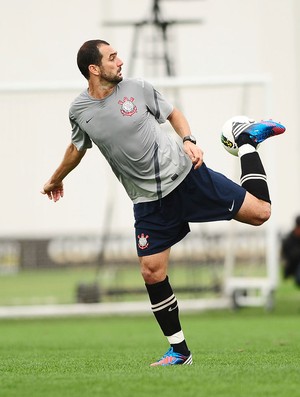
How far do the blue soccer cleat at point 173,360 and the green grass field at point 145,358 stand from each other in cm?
Answer: 7

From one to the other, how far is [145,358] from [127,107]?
2.04m

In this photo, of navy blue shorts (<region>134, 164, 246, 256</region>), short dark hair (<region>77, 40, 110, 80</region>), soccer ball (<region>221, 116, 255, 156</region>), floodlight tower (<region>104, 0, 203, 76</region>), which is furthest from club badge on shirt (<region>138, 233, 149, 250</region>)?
floodlight tower (<region>104, 0, 203, 76</region>)

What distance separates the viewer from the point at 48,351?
945cm

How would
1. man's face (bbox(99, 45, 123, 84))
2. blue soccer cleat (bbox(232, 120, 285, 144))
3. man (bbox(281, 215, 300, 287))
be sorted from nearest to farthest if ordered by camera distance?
man's face (bbox(99, 45, 123, 84)) < blue soccer cleat (bbox(232, 120, 285, 144)) < man (bbox(281, 215, 300, 287))

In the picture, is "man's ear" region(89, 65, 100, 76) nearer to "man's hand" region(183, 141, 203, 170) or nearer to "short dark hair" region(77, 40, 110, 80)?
"short dark hair" region(77, 40, 110, 80)

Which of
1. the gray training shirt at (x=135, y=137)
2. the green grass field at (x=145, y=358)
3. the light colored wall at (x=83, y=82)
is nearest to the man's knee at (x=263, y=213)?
the gray training shirt at (x=135, y=137)

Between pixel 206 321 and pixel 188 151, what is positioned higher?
pixel 188 151

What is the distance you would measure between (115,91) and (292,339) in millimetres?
3851

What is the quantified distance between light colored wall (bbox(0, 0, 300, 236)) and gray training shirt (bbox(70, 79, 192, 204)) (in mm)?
7636

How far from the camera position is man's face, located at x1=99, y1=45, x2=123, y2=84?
7285 mm

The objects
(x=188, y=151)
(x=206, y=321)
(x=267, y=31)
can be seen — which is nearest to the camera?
(x=188, y=151)

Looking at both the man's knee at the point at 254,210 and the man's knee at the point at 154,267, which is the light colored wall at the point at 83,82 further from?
the man's knee at the point at 154,267

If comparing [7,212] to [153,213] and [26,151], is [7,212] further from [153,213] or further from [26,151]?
[153,213]

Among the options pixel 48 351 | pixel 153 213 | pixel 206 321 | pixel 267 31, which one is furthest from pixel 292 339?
pixel 267 31
